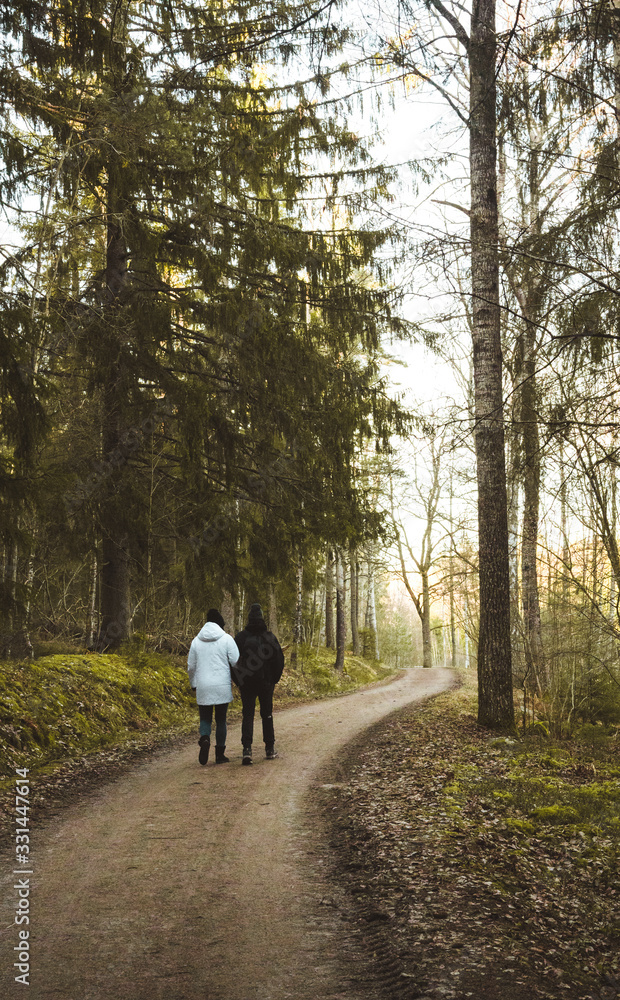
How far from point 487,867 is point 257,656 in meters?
4.56

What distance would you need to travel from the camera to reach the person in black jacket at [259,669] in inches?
348

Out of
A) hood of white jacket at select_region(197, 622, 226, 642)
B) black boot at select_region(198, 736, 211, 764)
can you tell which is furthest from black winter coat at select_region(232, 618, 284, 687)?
black boot at select_region(198, 736, 211, 764)

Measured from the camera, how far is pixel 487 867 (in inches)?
191

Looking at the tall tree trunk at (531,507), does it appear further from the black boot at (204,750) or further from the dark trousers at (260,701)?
the black boot at (204,750)

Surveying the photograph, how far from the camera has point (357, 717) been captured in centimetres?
1330

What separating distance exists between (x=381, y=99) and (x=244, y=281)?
185 inches

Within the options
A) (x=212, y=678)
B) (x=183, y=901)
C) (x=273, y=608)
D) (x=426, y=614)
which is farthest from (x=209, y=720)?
(x=426, y=614)

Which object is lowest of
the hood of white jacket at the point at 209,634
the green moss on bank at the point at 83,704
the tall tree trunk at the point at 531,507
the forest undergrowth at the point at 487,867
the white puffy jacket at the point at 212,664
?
the forest undergrowth at the point at 487,867

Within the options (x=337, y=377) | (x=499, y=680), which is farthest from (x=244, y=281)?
(x=499, y=680)

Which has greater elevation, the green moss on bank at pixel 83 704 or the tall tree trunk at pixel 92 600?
the tall tree trunk at pixel 92 600

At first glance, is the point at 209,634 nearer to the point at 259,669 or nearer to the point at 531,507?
the point at 259,669

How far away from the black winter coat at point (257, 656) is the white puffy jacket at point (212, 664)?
0.12m

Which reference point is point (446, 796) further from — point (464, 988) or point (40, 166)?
point (40, 166)

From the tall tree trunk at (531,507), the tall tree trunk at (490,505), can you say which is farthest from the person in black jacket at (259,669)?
the tall tree trunk at (531,507)
